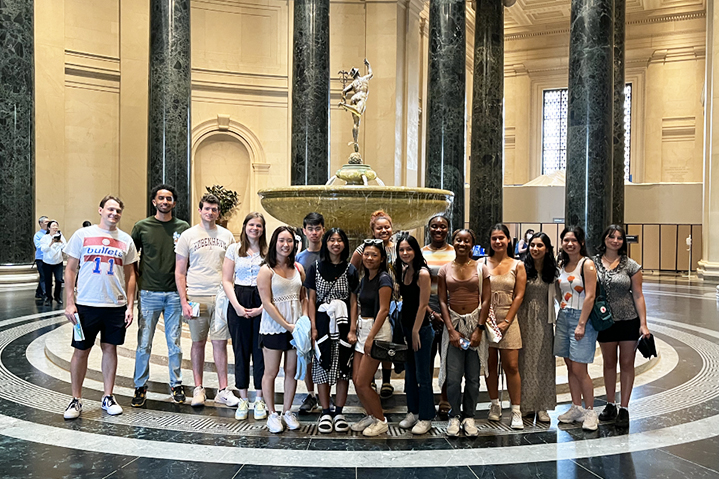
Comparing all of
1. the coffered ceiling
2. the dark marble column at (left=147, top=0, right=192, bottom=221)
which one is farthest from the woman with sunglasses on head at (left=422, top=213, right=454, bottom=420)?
the coffered ceiling

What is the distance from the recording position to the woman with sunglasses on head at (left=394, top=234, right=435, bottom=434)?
167 inches

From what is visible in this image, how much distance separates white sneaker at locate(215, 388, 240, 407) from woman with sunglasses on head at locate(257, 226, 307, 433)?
0.58 metres

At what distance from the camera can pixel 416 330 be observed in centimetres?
427

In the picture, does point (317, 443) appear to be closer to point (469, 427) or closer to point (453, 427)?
point (453, 427)

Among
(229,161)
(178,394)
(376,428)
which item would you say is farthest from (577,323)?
(229,161)

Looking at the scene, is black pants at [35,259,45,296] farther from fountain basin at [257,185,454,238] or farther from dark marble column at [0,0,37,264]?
fountain basin at [257,185,454,238]

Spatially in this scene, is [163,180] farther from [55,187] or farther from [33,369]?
[55,187]

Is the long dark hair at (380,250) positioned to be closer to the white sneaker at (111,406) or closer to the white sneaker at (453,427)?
the white sneaker at (453,427)

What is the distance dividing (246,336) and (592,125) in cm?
747

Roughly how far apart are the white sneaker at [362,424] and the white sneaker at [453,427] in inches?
21.9

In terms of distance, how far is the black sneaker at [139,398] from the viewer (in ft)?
16.0

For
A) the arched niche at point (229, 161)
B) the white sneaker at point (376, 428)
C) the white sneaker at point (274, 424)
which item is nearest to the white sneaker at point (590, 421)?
A: the white sneaker at point (376, 428)

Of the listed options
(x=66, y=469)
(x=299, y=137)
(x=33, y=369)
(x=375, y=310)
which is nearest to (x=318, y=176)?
(x=299, y=137)

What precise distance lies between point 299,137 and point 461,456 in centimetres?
862
